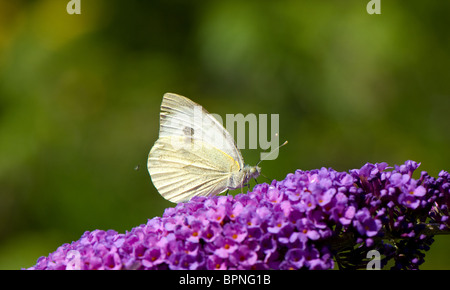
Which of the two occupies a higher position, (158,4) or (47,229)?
(158,4)

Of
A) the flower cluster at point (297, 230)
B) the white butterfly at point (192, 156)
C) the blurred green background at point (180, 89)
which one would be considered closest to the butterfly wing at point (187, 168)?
the white butterfly at point (192, 156)

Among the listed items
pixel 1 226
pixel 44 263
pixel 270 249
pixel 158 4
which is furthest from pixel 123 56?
pixel 270 249

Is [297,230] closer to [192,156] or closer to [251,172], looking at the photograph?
[251,172]

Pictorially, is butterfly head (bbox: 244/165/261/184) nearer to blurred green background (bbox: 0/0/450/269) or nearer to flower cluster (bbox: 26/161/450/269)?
flower cluster (bbox: 26/161/450/269)

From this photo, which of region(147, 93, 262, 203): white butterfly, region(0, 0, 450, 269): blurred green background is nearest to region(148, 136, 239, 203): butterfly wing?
region(147, 93, 262, 203): white butterfly

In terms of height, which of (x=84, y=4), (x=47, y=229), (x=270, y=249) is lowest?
(x=47, y=229)

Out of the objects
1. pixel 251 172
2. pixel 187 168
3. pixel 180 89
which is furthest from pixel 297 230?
pixel 180 89

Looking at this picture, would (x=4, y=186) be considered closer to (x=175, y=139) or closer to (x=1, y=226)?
(x=1, y=226)
